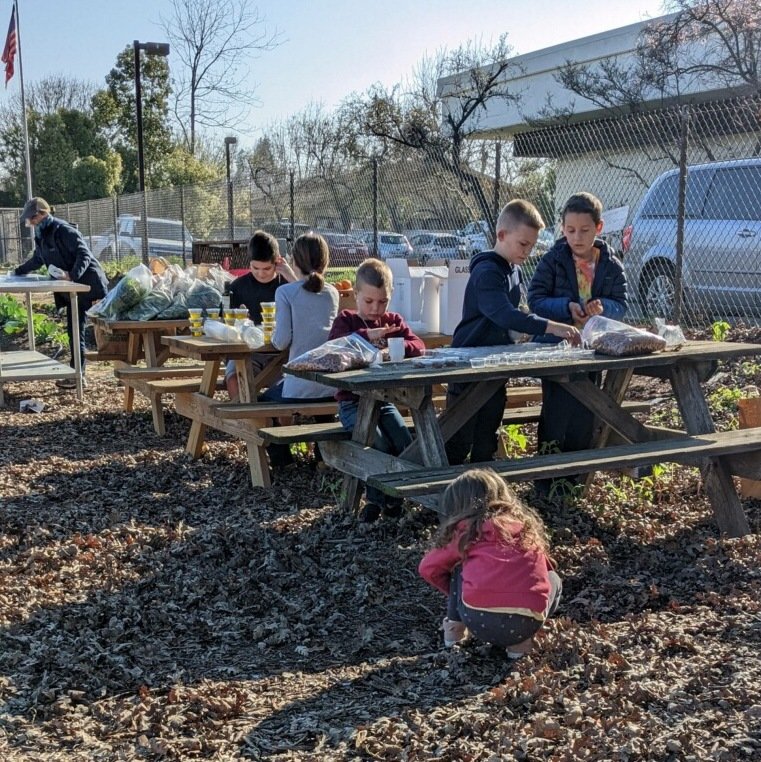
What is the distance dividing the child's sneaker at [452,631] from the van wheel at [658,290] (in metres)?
7.09

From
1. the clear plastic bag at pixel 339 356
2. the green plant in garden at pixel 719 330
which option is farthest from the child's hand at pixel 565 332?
the green plant in garden at pixel 719 330

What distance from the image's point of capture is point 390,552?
4559 millimetres

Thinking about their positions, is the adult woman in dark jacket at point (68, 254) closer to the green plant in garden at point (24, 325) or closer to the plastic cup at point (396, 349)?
the green plant in garden at point (24, 325)

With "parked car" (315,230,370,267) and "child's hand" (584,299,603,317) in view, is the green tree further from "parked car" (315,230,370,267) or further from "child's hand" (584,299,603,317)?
"child's hand" (584,299,603,317)

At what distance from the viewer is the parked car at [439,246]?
12141 millimetres

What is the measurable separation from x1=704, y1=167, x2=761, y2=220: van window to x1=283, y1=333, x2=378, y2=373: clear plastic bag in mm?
6220

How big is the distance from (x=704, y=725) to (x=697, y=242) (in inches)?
316

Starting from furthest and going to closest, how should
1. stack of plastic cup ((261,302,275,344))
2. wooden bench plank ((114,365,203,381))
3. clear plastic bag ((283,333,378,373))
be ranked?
wooden bench plank ((114,365,203,381)) → stack of plastic cup ((261,302,275,344)) → clear plastic bag ((283,333,378,373))

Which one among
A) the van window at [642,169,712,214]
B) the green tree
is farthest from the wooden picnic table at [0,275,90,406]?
the green tree

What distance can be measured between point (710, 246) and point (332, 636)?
7458 millimetres

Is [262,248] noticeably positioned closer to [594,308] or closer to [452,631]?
[594,308]

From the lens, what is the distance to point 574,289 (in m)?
5.21

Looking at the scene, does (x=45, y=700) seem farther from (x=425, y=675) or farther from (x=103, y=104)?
(x=103, y=104)

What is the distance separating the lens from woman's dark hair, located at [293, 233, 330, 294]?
5.91 meters
